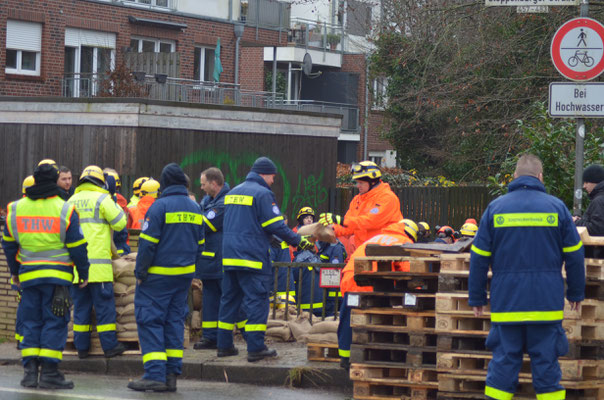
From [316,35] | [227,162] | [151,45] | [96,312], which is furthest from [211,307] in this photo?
[316,35]

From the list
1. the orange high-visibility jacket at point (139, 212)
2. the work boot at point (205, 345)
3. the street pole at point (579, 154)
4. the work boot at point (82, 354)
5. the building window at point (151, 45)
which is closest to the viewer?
the street pole at point (579, 154)

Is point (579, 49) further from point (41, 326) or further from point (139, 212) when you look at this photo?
point (139, 212)

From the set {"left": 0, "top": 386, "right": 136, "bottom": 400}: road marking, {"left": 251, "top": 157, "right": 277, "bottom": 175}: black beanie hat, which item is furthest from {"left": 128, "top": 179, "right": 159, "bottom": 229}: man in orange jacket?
{"left": 0, "top": 386, "right": 136, "bottom": 400}: road marking

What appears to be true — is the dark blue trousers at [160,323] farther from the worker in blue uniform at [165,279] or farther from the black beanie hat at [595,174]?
the black beanie hat at [595,174]

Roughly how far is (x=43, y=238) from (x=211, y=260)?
2.27 metres

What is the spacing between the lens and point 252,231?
10367 mm

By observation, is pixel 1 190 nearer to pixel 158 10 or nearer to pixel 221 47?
pixel 158 10

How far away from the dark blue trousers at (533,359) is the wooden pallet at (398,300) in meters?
1.45

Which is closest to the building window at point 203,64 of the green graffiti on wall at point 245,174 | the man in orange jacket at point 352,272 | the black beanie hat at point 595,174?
the green graffiti on wall at point 245,174

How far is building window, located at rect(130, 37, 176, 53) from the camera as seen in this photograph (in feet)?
109

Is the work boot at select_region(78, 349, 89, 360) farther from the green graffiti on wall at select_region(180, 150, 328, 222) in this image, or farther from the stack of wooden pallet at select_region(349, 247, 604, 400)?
the green graffiti on wall at select_region(180, 150, 328, 222)

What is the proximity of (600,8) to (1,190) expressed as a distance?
11.9 metres

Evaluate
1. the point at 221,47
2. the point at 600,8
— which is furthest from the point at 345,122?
the point at 600,8

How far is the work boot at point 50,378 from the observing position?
30.5 feet
